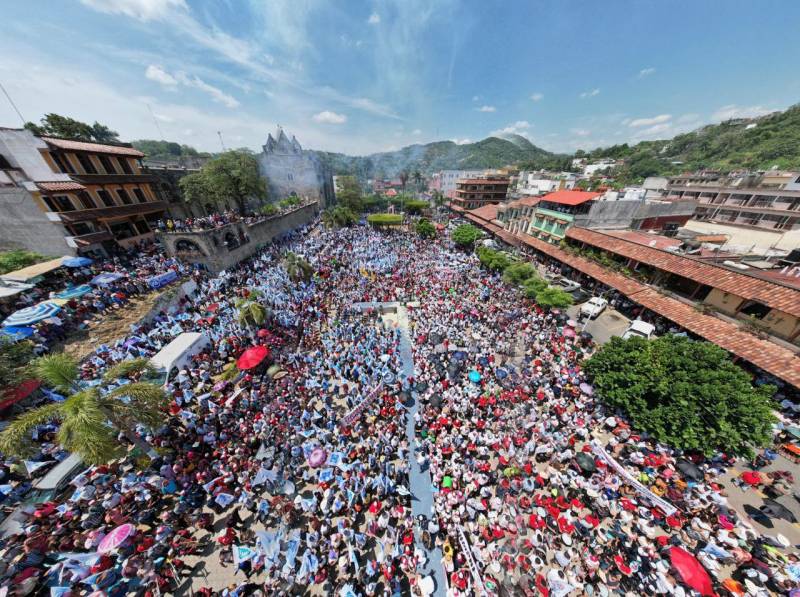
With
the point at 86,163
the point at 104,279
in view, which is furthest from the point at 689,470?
the point at 86,163

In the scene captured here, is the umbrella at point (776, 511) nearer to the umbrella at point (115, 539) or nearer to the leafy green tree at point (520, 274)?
the leafy green tree at point (520, 274)

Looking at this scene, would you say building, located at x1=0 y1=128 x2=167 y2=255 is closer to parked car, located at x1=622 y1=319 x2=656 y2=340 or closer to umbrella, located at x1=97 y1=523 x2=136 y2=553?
umbrella, located at x1=97 y1=523 x2=136 y2=553

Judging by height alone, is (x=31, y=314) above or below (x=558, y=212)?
below

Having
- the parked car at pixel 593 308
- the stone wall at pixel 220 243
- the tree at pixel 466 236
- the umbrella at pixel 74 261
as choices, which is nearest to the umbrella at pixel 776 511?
the parked car at pixel 593 308

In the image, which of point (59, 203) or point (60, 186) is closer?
point (60, 186)

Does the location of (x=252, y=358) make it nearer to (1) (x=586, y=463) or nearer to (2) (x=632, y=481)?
(1) (x=586, y=463)

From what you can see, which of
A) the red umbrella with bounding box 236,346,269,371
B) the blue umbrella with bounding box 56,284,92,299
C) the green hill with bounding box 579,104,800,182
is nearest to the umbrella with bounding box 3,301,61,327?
the blue umbrella with bounding box 56,284,92,299
